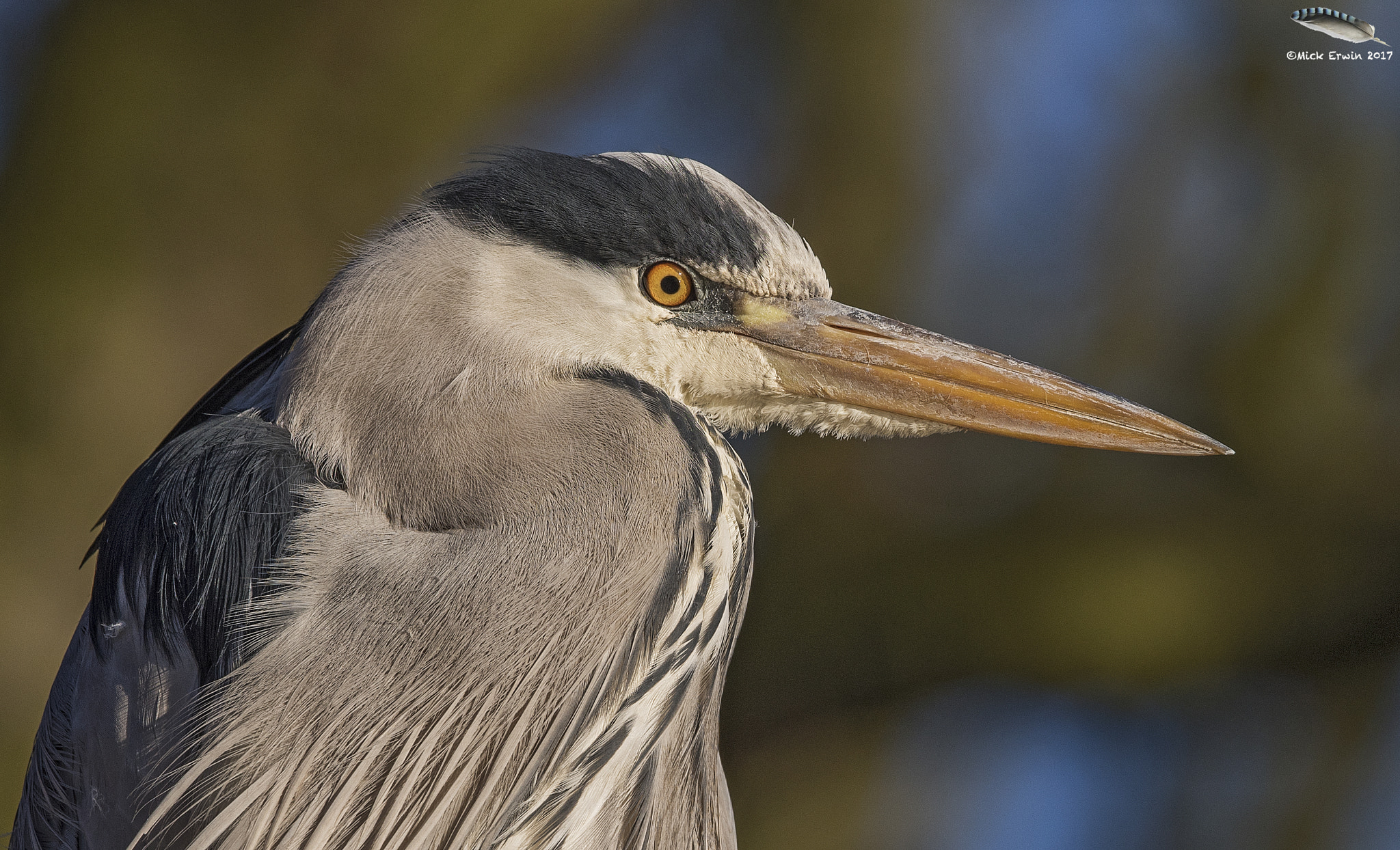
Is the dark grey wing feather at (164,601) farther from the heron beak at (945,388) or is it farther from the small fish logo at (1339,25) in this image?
the small fish logo at (1339,25)

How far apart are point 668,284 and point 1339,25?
109 inches

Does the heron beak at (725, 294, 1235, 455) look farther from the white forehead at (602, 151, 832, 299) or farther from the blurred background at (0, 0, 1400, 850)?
the blurred background at (0, 0, 1400, 850)

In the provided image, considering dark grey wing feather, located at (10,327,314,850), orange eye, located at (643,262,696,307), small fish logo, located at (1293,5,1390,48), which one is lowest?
dark grey wing feather, located at (10,327,314,850)

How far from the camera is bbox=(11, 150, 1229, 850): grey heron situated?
2.72 feet

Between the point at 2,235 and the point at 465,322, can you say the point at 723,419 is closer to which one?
the point at 465,322

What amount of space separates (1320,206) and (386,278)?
9.31ft

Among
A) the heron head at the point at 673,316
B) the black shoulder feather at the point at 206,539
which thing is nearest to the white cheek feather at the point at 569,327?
the heron head at the point at 673,316

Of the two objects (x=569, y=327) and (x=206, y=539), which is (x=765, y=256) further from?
(x=206, y=539)

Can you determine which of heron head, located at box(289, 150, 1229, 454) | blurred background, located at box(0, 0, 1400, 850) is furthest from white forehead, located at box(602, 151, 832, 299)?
blurred background, located at box(0, 0, 1400, 850)

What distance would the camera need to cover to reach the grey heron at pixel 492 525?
2.72 feet

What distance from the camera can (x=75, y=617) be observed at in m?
2.52

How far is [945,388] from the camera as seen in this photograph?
1.09 metres

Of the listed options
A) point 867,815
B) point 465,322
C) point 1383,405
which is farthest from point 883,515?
point 465,322

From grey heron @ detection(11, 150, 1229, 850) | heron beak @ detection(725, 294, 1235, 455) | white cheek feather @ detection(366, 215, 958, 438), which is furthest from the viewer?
heron beak @ detection(725, 294, 1235, 455)
